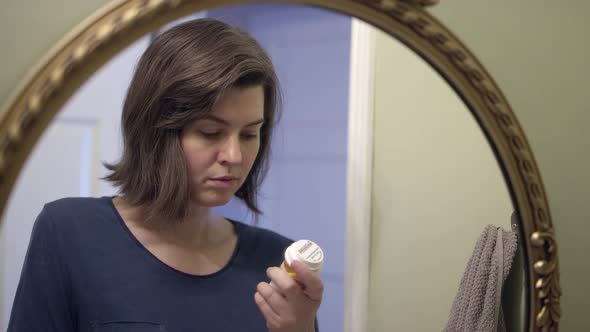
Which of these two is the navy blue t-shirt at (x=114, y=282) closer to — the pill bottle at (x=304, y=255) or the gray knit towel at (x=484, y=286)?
the pill bottle at (x=304, y=255)

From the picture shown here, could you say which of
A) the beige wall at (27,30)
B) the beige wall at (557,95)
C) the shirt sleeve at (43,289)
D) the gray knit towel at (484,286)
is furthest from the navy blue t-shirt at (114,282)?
the beige wall at (557,95)

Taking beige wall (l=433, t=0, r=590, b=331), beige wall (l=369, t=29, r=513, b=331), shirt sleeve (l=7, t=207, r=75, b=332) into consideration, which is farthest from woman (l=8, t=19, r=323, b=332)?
beige wall (l=433, t=0, r=590, b=331)

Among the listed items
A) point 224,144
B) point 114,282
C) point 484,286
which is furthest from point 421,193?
point 114,282

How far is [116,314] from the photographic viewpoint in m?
0.54

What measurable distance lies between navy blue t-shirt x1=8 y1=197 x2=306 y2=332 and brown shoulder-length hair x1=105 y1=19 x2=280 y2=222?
0.04m

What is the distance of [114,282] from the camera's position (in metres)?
0.54

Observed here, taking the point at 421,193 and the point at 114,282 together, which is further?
the point at 421,193

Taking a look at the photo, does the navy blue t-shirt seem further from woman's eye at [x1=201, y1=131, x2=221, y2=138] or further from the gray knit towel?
the gray knit towel

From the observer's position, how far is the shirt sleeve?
505 millimetres

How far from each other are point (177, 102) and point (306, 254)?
0.66 ft

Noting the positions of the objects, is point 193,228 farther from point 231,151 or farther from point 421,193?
point 421,193

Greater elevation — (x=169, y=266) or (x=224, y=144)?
(x=224, y=144)

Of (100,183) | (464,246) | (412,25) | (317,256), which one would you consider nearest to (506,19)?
(412,25)

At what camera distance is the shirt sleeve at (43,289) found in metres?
0.51
